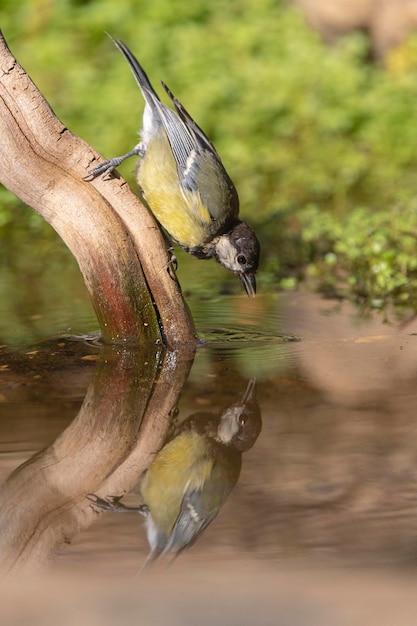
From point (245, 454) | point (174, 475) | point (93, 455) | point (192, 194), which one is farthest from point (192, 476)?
point (192, 194)

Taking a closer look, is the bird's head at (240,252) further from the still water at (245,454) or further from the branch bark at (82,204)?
the branch bark at (82,204)

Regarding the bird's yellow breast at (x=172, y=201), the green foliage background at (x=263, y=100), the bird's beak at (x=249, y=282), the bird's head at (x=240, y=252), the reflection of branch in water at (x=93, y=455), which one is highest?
the green foliage background at (x=263, y=100)

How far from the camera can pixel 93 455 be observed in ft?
11.5

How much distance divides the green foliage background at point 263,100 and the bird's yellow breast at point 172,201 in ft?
4.38

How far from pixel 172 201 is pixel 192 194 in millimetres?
100

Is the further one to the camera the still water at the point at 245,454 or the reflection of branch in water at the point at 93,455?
the reflection of branch in water at the point at 93,455

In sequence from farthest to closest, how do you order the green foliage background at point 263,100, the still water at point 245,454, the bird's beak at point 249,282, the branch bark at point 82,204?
the green foliage background at point 263,100 < the bird's beak at point 249,282 < the branch bark at point 82,204 < the still water at point 245,454

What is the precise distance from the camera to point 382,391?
13.6 feet

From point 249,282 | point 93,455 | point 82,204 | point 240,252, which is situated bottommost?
point 93,455

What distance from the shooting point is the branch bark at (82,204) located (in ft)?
14.1

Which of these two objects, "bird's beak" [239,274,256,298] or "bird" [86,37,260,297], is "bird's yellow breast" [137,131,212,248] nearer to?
"bird" [86,37,260,297]

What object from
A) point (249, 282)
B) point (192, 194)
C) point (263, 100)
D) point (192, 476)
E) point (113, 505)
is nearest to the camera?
point (113, 505)

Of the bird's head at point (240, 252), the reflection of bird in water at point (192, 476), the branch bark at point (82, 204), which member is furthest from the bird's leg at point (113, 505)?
the bird's head at point (240, 252)

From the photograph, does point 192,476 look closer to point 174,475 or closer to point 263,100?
→ point 174,475
